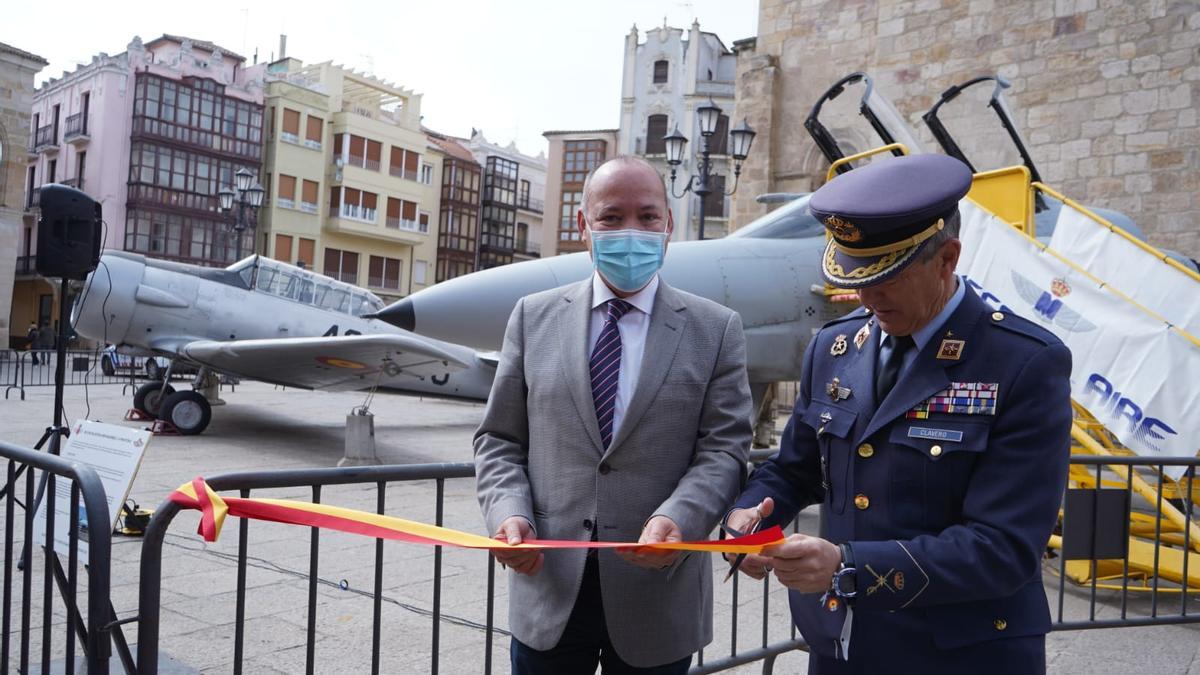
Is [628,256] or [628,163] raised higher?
[628,163]

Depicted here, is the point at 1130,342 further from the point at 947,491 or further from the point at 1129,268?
the point at 947,491

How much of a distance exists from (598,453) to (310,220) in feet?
156

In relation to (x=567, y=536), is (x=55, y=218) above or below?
above

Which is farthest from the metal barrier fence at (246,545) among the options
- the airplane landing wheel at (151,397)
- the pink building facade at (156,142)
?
the pink building facade at (156,142)

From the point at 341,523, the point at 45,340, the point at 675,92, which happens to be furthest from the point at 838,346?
the point at 675,92

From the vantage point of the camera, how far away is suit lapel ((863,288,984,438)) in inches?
63.1

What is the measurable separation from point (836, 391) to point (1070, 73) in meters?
12.8

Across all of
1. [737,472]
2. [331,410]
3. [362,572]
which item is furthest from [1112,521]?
[331,410]

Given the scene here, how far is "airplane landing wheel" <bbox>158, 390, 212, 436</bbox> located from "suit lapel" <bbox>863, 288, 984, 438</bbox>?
1136 centimetres

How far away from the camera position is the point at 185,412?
442 inches

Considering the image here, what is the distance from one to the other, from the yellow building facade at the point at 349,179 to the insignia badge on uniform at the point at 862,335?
4579cm

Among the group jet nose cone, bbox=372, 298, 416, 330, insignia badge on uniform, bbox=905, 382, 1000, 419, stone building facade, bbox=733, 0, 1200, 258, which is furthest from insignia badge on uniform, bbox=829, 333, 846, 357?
stone building facade, bbox=733, 0, 1200, 258

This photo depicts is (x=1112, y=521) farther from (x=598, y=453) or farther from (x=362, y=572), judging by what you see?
(x=362, y=572)

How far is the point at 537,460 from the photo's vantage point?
2.04 m
